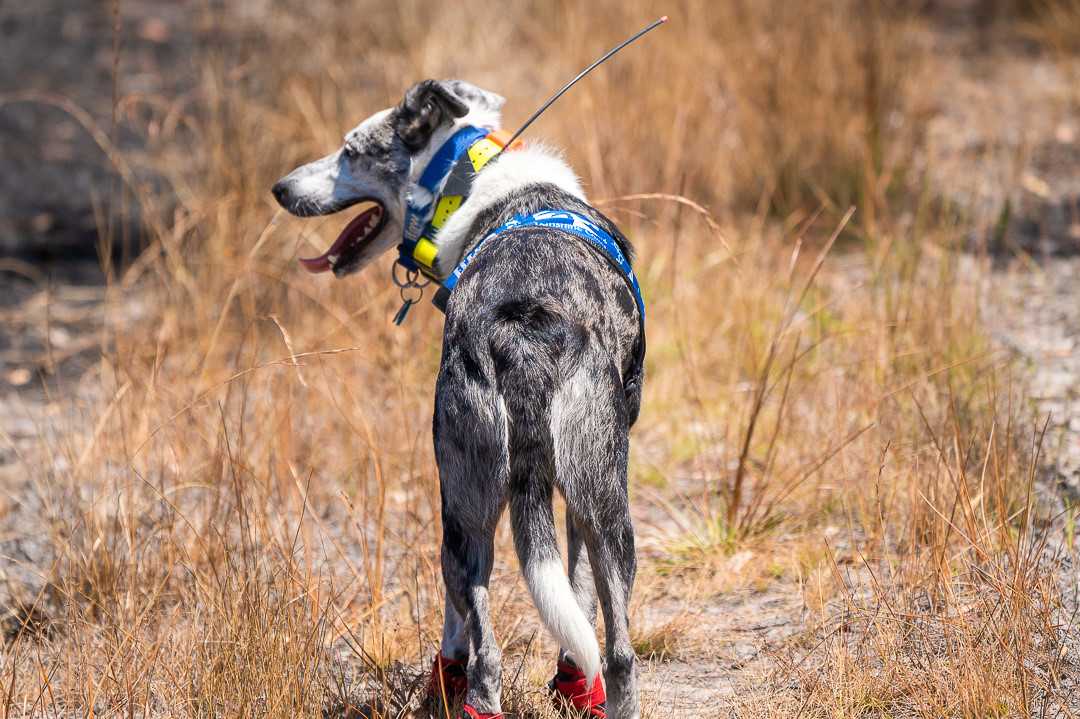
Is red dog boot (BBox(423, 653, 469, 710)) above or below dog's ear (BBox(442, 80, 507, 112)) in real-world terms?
below

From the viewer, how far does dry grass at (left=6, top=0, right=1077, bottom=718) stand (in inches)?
94.7

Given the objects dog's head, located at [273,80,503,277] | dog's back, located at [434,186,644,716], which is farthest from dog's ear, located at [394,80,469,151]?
dog's back, located at [434,186,644,716]

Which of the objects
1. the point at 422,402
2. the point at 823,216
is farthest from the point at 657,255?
the point at 422,402

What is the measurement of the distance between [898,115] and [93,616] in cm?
565

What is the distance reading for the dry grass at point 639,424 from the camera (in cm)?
240

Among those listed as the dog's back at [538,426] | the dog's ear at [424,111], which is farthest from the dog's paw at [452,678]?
the dog's ear at [424,111]

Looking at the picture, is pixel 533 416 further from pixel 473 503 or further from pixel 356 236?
pixel 356 236

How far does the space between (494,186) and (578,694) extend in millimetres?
1346

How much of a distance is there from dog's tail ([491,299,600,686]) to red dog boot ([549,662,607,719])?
335 millimetres

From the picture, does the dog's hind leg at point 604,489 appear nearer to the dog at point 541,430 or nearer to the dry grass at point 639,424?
the dog at point 541,430

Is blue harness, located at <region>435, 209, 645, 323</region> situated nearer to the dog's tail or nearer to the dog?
the dog

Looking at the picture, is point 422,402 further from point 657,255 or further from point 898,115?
point 898,115

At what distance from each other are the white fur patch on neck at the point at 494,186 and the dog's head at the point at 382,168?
0.24m

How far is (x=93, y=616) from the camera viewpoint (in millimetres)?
2908
